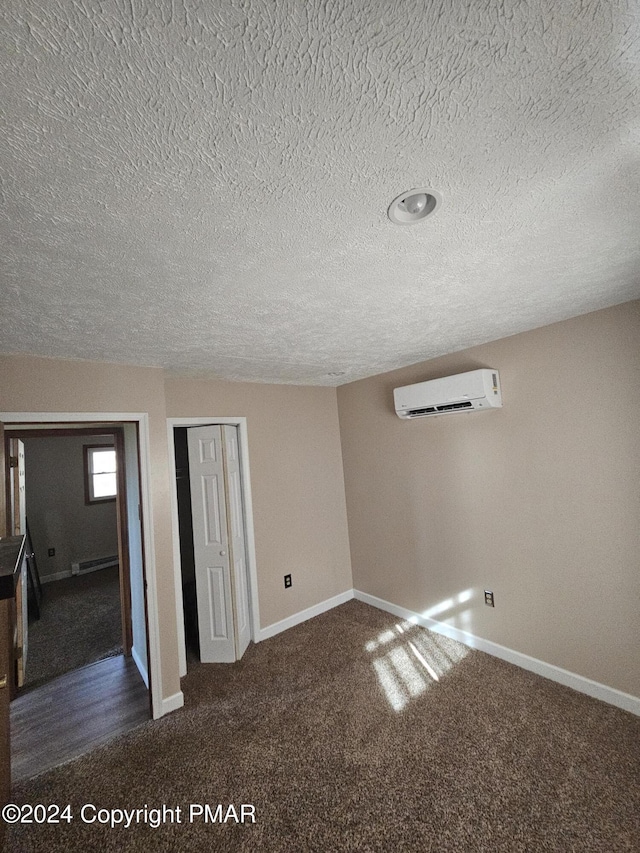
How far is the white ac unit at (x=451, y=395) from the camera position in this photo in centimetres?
260

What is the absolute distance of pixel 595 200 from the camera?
1.10m

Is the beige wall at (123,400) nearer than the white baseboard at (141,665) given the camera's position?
Yes

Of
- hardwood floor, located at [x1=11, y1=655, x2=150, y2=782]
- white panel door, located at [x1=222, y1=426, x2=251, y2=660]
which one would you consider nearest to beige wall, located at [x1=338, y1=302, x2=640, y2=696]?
white panel door, located at [x1=222, y1=426, x2=251, y2=660]

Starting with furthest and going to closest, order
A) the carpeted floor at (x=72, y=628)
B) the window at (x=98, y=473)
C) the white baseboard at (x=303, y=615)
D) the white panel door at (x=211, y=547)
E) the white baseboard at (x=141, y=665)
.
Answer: the window at (x=98, y=473)
the white baseboard at (x=303, y=615)
the carpeted floor at (x=72, y=628)
the white panel door at (x=211, y=547)
the white baseboard at (x=141, y=665)

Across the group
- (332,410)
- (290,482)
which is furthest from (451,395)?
(290,482)

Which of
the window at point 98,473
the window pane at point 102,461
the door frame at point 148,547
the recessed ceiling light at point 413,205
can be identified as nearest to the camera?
the recessed ceiling light at point 413,205

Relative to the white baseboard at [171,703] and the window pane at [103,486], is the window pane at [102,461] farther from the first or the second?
the white baseboard at [171,703]

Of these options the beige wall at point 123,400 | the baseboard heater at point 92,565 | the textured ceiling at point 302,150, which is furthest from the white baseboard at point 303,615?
the baseboard heater at point 92,565

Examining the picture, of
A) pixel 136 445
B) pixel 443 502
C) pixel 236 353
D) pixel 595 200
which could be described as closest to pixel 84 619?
pixel 136 445

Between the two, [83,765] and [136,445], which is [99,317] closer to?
[136,445]

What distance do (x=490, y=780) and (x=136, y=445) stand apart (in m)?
2.91

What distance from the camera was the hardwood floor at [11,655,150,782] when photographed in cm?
218

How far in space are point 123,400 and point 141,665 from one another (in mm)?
2264

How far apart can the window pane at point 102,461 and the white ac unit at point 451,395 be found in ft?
17.1
